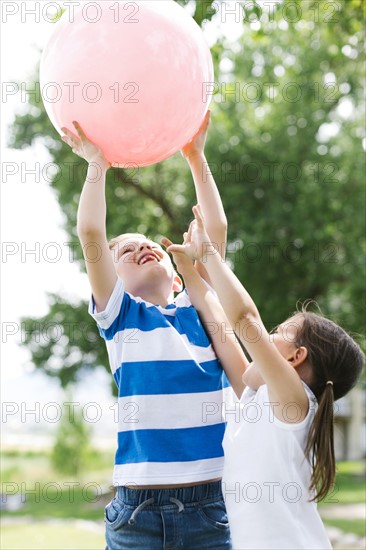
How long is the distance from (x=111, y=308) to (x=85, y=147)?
0.54 meters

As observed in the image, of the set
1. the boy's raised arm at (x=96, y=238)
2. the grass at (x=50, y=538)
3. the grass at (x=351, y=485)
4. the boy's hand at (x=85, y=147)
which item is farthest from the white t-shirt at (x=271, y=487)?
the grass at (x=351, y=485)

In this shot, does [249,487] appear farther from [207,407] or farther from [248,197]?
[248,197]

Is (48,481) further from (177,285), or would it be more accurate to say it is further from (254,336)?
(254,336)

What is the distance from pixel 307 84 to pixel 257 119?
1121 millimetres

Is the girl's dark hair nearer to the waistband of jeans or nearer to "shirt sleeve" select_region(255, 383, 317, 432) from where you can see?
"shirt sleeve" select_region(255, 383, 317, 432)

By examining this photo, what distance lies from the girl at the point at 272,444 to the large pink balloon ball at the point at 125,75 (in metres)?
0.39

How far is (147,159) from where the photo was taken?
104 inches

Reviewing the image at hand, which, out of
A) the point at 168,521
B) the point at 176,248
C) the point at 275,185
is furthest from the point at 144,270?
the point at 275,185

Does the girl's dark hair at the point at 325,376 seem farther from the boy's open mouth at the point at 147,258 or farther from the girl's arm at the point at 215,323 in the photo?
the boy's open mouth at the point at 147,258

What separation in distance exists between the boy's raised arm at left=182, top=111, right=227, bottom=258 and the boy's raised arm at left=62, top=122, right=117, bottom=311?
46 cm

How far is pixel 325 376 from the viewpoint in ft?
7.78

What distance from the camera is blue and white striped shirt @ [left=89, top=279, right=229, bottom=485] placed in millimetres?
2307

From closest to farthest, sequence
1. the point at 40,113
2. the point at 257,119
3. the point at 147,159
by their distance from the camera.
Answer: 1. the point at 147,159
2. the point at 40,113
3. the point at 257,119

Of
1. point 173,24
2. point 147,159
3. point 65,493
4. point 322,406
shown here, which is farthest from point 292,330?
point 65,493
